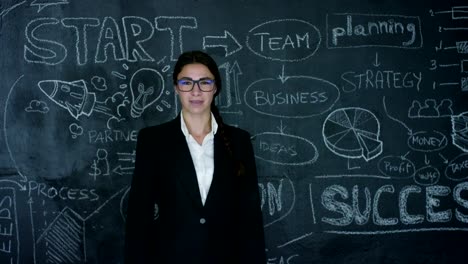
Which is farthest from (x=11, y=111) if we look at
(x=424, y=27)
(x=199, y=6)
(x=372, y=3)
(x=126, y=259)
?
(x=424, y=27)

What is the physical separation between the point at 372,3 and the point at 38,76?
9.91 ft

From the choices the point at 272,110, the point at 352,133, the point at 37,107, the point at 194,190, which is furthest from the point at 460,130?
the point at 37,107

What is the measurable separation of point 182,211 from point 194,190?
123 mm

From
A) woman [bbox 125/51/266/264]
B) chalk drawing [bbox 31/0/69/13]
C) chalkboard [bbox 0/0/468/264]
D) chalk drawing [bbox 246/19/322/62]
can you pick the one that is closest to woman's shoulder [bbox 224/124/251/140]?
woman [bbox 125/51/266/264]

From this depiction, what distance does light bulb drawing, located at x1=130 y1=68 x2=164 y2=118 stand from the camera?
12.7ft

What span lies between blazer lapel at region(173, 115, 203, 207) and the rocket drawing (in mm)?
1853

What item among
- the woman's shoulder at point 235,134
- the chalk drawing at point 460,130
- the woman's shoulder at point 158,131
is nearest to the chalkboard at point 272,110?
the chalk drawing at point 460,130

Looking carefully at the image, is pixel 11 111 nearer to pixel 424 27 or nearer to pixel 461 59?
pixel 424 27

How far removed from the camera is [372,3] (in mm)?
3871

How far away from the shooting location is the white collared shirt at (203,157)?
7.56 feet

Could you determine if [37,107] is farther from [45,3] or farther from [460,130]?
[460,130]

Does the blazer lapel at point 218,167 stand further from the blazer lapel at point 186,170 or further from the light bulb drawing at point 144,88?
the light bulb drawing at point 144,88

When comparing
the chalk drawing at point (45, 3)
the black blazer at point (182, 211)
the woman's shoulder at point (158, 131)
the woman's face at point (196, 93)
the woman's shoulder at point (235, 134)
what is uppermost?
the chalk drawing at point (45, 3)

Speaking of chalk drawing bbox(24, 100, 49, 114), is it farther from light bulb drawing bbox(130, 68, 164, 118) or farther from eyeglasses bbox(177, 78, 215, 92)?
eyeglasses bbox(177, 78, 215, 92)
